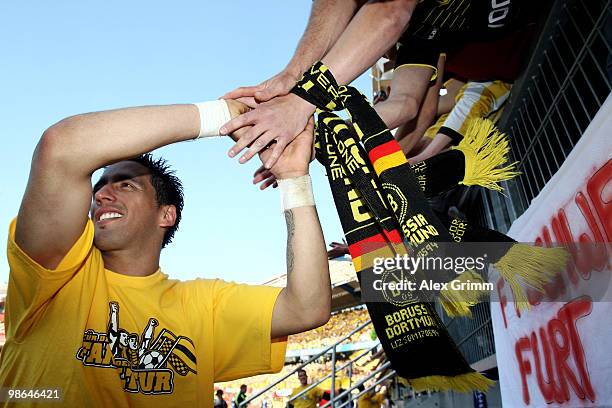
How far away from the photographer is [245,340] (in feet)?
7.26

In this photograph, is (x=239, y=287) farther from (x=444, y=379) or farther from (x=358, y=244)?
(x=444, y=379)

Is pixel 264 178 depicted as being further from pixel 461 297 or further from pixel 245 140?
pixel 461 297

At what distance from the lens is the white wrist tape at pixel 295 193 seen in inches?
88.1

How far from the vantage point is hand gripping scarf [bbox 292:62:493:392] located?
1.95 m

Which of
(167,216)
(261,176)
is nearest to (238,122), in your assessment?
(261,176)

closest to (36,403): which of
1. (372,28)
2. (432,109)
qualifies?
(372,28)

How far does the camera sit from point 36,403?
69.1 inches

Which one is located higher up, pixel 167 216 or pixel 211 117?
pixel 211 117

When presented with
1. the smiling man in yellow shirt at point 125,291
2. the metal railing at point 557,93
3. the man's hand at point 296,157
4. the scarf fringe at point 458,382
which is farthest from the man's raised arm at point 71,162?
the metal railing at point 557,93

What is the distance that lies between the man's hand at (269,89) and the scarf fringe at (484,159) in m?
0.83

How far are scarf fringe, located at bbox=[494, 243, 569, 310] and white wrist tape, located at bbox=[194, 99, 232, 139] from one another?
1229 millimetres

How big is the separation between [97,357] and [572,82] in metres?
2.76

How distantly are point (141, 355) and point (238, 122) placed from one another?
100cm

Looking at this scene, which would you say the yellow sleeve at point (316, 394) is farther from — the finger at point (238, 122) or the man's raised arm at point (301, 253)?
the finger at point (238, 122)
